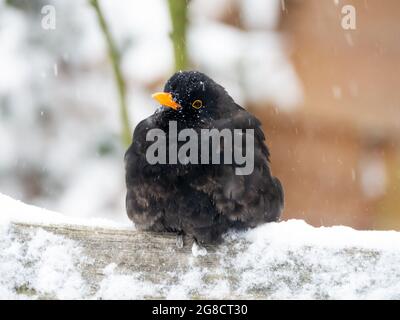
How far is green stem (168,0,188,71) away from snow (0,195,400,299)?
1.58m

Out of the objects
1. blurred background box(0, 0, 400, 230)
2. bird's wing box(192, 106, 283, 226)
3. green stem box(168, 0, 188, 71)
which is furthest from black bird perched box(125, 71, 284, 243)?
blurred background box(0, 0, 400, 230)

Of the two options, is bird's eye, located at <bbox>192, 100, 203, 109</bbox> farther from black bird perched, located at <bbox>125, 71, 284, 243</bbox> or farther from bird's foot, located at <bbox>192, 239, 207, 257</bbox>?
bird's foot, located at <bbox>192, 239, 207, 257</bbox>

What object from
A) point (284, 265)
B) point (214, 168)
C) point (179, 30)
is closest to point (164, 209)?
point (214, 168)

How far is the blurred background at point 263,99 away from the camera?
5.36 meters

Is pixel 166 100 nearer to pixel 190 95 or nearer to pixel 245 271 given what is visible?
pixel 190 95

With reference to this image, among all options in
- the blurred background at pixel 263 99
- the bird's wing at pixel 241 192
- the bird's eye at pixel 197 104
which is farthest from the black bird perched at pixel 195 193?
the blurred background at pixel 263 99

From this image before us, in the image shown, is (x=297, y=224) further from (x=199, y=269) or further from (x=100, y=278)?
(x=100, y=278)

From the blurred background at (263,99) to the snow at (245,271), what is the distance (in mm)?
2662

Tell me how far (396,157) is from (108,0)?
2467 millimetres

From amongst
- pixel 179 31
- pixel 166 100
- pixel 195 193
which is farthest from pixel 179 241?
pixel 179 31

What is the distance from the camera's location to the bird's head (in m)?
3.28

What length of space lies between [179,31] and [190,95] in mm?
751

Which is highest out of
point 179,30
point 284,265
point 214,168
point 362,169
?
point 179,30

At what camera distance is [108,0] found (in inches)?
203
